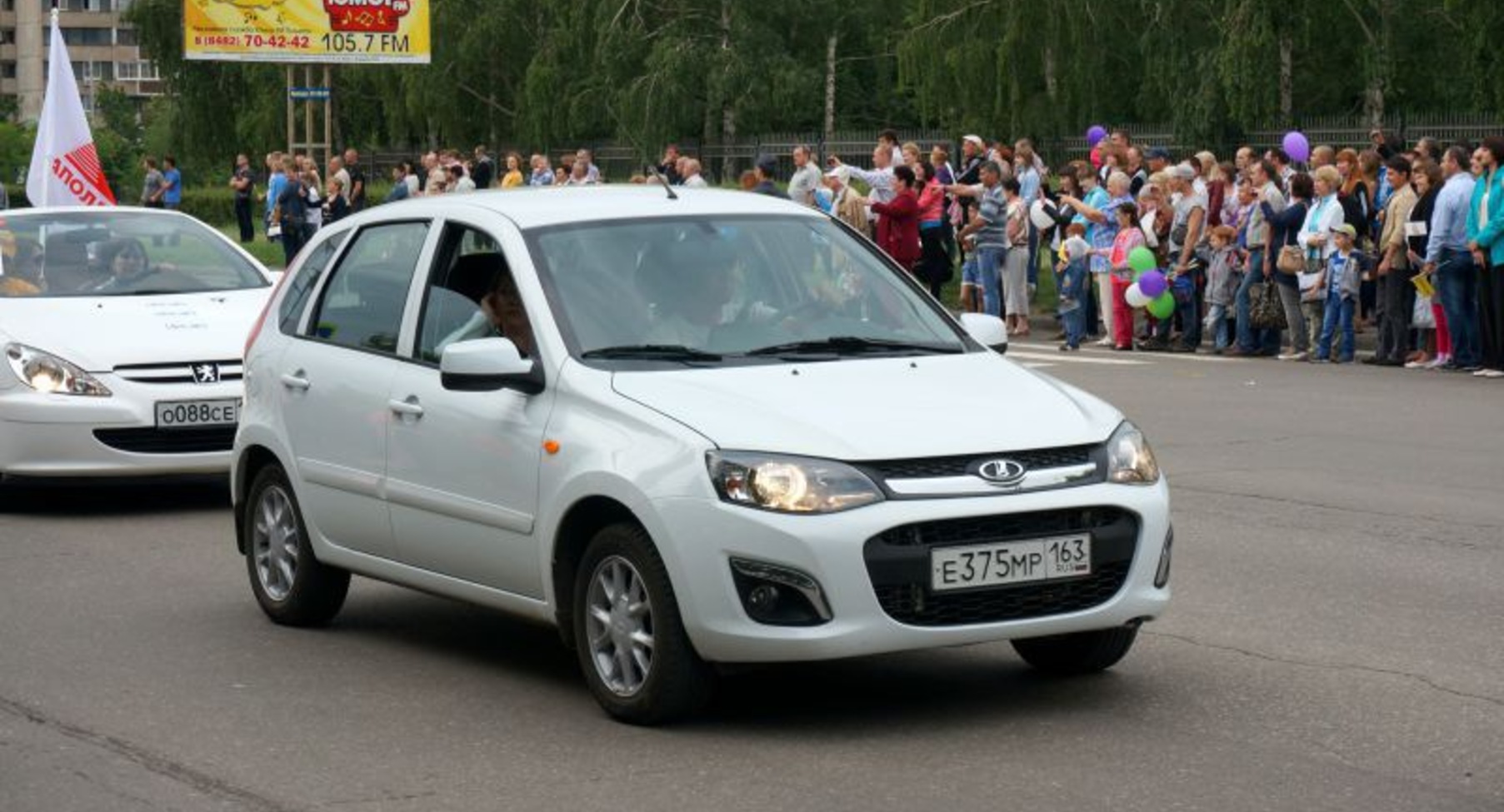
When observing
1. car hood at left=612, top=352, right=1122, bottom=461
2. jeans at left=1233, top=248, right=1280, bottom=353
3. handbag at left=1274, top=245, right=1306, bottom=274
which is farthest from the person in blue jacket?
car hood at left=612, top=352, right=1122, bottom=461

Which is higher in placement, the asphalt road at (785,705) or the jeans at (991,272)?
the jeans at (991,272)

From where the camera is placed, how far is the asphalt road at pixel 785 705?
670cm

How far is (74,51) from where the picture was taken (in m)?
180

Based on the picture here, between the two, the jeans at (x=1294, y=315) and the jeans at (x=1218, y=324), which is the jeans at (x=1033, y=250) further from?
the jeans at (x=1294, y=315)

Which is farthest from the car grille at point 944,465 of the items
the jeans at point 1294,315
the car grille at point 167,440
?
the jeans at point 1294,315

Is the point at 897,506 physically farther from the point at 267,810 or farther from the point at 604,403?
the point at 267,810

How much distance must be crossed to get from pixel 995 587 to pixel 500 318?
207cm

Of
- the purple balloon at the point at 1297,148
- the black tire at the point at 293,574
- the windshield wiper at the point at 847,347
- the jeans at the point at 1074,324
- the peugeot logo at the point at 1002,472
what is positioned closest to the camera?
the peugeot logo at the point at 1002,472

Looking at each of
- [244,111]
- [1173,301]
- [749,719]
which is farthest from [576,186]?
[244,111]

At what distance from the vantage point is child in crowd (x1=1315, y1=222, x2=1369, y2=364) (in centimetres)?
2206

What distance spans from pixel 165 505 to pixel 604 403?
6.57m

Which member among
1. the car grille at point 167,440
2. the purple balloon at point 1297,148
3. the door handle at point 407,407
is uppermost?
the purple balloon at point 1297,148

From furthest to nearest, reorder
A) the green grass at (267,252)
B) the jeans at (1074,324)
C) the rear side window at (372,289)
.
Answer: the green grass at (267,252), the jeans at (1074,324), the rear side window at (372,289)

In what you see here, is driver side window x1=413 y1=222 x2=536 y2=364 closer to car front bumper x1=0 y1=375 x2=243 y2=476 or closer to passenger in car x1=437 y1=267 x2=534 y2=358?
passenger in car x1=437 y1=267 x2=534 y2=358
